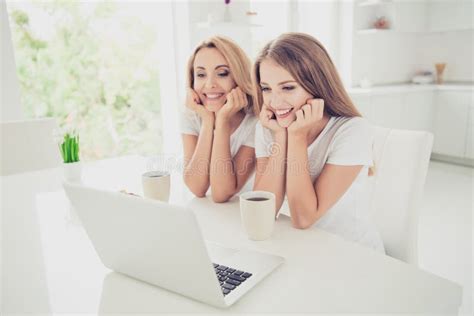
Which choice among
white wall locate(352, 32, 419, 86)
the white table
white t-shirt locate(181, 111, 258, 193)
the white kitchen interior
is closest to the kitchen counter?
the white kitchen interior

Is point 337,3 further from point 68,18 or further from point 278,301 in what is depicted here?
point 278,301

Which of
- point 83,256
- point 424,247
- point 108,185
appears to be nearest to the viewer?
point 83,256

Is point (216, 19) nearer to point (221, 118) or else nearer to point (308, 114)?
point (221, 118)

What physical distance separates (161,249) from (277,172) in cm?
51

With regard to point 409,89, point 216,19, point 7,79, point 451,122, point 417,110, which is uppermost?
point 216,19

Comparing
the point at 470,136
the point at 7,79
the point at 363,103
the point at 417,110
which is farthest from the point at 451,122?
the point at 7,79

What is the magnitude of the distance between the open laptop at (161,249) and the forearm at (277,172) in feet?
1.08

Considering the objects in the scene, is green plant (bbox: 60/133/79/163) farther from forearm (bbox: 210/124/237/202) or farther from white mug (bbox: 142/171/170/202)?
forearm (bbox: 210/124/237/202)

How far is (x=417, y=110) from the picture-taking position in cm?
450

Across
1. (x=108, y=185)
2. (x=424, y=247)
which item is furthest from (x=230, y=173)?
(x=424, y=247)

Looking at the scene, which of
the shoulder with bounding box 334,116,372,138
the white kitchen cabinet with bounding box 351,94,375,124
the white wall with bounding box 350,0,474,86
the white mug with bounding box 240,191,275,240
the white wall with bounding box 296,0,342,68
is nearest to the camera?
the white mug with bounding box 240,191,275,240

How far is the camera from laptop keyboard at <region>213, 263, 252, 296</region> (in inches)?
27.3

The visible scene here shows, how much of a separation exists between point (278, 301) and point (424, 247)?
81.5 inches

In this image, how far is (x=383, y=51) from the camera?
4809 mm
